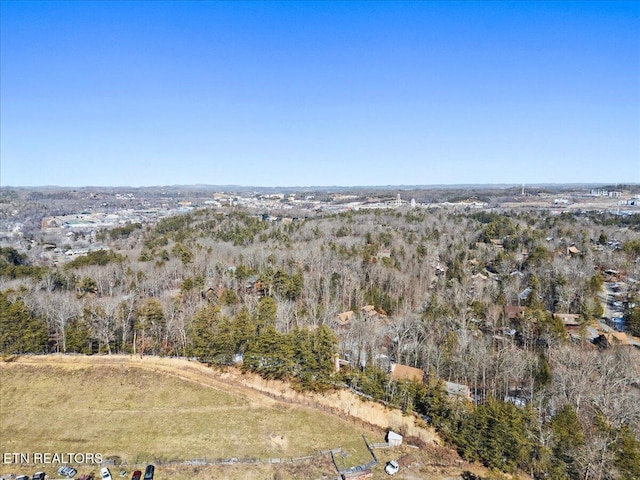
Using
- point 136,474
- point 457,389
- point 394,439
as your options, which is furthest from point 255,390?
point 457,389

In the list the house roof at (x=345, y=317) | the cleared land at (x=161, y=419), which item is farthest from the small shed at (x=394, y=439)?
the house roof at (x=345, y=317)

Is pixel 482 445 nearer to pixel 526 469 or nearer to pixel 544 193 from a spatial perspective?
pixel 526 469

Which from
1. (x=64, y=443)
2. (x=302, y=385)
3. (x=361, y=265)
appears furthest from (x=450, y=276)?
(x=64, y=443)

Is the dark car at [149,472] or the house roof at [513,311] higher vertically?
the house roof at [513,311]

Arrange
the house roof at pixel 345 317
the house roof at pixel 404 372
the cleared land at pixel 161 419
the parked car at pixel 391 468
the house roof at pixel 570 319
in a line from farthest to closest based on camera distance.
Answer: the house roof at pixel 345 317, the house roof at pixel 570 319, the house roof at pixel 404 372, the cleared land at pixel 161 419, the parked car at pixel 391 468

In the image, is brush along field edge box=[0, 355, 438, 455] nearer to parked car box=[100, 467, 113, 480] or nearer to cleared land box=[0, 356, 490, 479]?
cleared land box=[0, 356, 490, 479]

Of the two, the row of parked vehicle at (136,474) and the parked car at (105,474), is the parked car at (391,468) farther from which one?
the parked car at (105,474)
